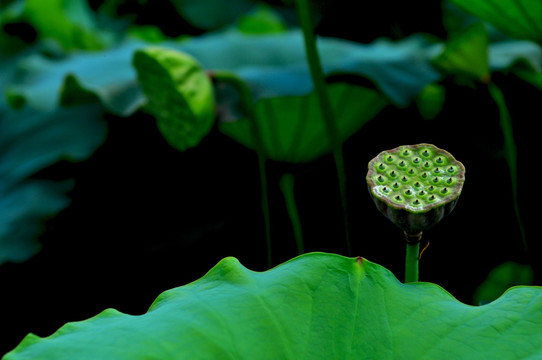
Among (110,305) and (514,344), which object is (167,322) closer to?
(514,344)

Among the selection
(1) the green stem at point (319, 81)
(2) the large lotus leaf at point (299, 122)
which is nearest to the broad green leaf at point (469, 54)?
(2) the large lotus leaf at point (299, 122)

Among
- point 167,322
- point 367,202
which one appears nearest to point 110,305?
point 367,202

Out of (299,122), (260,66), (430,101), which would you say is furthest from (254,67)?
(430,101)

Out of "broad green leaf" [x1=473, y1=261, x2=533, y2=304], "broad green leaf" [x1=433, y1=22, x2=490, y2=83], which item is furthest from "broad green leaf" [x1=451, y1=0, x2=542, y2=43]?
"broad green leaf" [x1=473, y1=261, x2=533, y2=304]

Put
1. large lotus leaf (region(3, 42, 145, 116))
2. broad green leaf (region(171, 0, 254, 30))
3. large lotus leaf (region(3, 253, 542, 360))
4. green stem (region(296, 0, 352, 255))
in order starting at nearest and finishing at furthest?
large lotus leaf (region(3, 253, 542, 360)), green stem (region(296, 0, 352, 255)), large lotus leaf (region(3, 42, 145, 116)), broad green leaf (region(171, 0, 254, 30))

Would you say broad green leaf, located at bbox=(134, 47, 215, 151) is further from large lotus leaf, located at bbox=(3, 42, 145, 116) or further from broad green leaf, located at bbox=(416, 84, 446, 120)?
broad green leaf, located at bbox=(416, 84, 446, 120)

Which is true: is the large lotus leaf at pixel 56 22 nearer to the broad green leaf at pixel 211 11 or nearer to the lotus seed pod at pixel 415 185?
the broad green leaf at pixel 211 11

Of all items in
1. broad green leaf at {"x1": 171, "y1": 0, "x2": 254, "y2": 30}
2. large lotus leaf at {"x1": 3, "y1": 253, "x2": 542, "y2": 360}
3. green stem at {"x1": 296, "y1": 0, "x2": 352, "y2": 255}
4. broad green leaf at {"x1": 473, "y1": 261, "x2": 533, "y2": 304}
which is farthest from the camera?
broad green leaf at {"x1": 171, "y1": 0, "x2": 254, "y2": 30}
